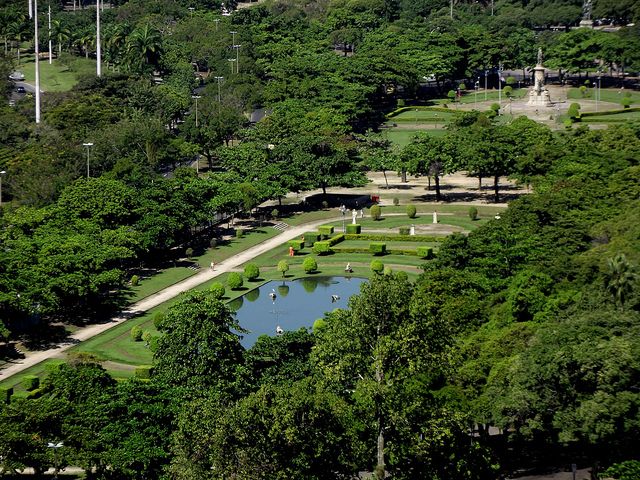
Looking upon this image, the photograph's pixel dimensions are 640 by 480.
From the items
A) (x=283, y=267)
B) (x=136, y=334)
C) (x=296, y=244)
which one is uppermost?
(x=296, y=244)

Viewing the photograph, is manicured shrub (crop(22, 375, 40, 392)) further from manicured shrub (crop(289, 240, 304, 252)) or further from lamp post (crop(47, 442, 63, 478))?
manicured shrub (crop(289, 240, 304, 252))

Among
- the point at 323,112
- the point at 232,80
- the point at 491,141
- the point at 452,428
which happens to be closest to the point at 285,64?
the point at 232,80

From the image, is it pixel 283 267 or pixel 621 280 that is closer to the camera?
pixel 621 280

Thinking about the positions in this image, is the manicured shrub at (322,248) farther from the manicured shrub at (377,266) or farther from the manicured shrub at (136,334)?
the manicured shrub at (136,334)

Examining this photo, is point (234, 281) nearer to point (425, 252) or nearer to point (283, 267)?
point (283, 267)

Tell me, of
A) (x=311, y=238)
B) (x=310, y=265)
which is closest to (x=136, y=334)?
(x=310, y=265)

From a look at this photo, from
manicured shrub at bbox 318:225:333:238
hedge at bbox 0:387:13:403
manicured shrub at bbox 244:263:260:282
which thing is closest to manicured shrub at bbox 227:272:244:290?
manicured shrub at bbox 244:263:260:282
